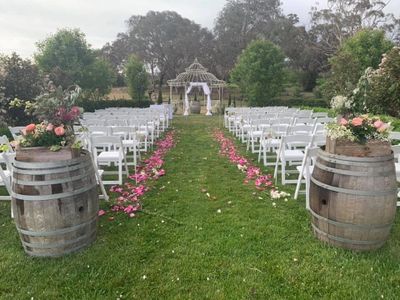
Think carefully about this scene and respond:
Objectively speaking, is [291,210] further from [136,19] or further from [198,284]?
[136,19]

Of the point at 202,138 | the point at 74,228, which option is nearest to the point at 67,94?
the point at 74,228

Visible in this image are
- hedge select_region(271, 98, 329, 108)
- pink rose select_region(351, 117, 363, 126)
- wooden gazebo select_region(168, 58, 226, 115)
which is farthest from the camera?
hedge select_region(271, 98, 329, 108)

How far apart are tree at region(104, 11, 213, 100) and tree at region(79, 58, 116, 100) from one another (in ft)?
54.3

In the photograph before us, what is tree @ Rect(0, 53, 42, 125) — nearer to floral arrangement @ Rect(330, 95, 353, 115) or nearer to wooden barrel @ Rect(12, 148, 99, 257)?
wooden barrel @ Rect(12, 148, 99, 257)

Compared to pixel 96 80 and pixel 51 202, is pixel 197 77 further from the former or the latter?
pixel 51 202

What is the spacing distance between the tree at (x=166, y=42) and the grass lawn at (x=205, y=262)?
36358 millimetres

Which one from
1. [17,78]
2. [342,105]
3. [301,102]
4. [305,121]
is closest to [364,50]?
[301,102]

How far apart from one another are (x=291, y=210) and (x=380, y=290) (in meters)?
1.65

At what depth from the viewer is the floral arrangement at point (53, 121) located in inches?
121

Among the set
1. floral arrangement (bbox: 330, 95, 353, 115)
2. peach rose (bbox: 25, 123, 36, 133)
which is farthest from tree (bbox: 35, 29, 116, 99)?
floral arrangement (bbox: 330, 95, 353, 115)

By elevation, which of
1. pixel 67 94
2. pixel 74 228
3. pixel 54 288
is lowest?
pixel 54 288

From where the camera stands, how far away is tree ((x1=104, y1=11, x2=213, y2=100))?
38.4 m

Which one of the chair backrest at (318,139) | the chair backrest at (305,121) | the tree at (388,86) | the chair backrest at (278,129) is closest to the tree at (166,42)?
the tree at (388,86)

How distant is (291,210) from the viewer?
4.08 metres
